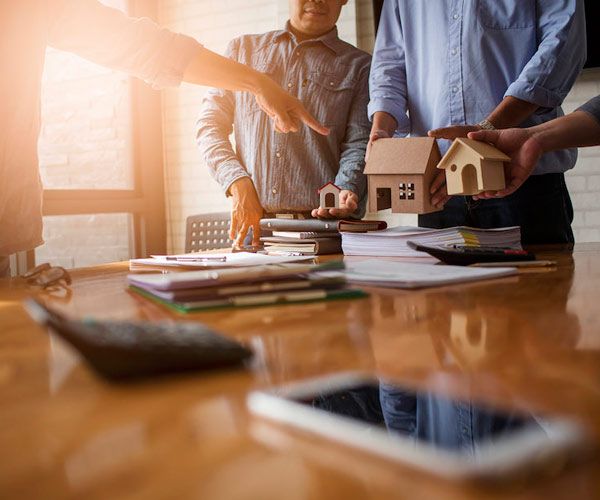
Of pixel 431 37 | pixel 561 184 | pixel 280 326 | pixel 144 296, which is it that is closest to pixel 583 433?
pixel 280 326

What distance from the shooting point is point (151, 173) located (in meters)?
3.99

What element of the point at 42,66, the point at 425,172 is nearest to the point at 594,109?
the point at 425,172

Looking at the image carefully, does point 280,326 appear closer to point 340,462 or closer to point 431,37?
point 340,462

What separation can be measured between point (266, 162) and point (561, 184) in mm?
1051

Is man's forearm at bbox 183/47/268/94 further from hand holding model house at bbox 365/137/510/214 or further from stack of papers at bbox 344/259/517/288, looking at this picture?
stack of papers at bbox 344/259/517/288

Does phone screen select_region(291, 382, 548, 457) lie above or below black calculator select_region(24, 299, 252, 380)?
below

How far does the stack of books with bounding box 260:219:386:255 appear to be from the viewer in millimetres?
1453

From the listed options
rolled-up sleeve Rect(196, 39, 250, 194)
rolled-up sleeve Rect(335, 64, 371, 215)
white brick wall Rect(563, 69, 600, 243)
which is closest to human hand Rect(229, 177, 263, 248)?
rolled-up sleeve Rect(196, 39, 250, 194)

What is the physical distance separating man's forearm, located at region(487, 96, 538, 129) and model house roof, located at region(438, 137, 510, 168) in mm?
217

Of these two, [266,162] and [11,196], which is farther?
[266,162]

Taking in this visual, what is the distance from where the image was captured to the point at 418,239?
1.26 m

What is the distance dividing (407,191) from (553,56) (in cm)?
53

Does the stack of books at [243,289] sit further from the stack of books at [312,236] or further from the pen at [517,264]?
the stack of books at [312,236]

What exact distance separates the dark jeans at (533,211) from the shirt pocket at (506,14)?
1.34ft
